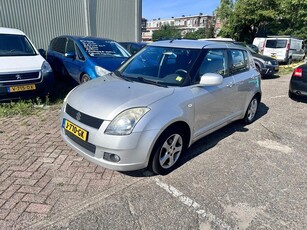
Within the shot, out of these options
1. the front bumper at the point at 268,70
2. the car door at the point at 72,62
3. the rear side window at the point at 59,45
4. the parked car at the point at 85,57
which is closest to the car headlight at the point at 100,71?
the parked car at the point at 85,57

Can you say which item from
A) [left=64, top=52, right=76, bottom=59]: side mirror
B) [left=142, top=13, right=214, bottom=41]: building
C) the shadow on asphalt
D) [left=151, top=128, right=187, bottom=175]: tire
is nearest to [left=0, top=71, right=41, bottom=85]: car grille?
[left=64, top=52, right=76, bottom=59]: side mirror

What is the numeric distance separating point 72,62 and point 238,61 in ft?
14.3

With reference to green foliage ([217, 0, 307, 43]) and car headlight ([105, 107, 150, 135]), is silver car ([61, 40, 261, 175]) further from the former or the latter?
green foliage ([217, 0, 307, 43])

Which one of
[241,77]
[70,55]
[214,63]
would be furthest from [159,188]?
[70,55]

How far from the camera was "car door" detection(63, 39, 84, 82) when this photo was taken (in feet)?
20.6

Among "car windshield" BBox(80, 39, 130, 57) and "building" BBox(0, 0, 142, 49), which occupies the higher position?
"building" BBox(0, 0, 142, 49)

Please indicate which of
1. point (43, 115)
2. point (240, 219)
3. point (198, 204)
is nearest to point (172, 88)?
point (198, 204)

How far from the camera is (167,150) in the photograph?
118 inches

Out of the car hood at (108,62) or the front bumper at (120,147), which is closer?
the front bumper at (120,147)

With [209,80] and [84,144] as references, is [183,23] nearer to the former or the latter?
[209,80]

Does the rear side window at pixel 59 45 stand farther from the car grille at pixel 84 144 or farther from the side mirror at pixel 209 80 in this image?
the side mirror at pixel 209 80

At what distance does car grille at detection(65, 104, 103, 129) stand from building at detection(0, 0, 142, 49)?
8.65 metres

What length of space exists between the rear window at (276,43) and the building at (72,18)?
8721 mm

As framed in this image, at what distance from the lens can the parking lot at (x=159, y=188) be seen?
232 centimetres
